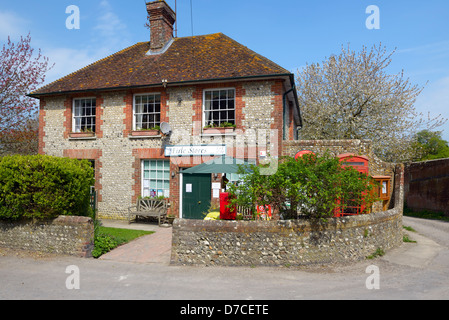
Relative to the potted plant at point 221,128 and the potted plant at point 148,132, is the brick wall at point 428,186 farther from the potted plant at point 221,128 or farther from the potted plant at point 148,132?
the potted plant at point 148,132

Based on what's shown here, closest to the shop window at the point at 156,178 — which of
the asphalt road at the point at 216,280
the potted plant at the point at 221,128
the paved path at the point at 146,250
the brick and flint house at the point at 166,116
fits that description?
the brick and flint house at the point at 166,116

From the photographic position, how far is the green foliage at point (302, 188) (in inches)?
293

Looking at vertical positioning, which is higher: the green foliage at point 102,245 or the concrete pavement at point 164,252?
the green foliage at point 102,245

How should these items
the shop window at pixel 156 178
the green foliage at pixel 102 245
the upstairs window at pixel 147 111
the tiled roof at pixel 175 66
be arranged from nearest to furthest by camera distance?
the green foliage at pixel 102 245 < the tiled roof at pixel 175 66 < the shop window at pixel 156 178 < the upstairs window at pixel 147 111

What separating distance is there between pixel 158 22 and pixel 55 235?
12253 mm

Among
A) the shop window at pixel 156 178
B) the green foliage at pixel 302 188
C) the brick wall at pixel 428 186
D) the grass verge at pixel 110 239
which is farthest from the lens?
the brick wall at pixel 428 186

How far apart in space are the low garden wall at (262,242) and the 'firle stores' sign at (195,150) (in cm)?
595

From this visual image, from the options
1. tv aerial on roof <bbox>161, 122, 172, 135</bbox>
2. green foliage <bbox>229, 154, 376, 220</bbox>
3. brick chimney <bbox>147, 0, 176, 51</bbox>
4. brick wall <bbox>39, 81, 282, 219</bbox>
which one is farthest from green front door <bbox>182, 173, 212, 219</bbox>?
brick chimney <bbox>147, 0, 176, 51</bbox>

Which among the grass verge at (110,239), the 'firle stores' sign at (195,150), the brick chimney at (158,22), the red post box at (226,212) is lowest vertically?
the grass verge at (110,239)

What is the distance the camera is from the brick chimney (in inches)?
659

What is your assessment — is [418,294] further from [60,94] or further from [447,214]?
[60,94]

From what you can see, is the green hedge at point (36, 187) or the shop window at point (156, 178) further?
the shop window at point (156, 178)

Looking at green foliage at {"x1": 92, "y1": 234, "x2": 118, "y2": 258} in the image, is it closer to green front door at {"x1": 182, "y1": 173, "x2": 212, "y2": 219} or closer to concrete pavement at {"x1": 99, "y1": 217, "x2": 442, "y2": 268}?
concrete pavement at {"x1": 99, "y1": 217, "x2": 442, "y2": 268}

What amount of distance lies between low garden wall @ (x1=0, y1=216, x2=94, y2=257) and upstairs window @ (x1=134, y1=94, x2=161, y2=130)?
6769mm
